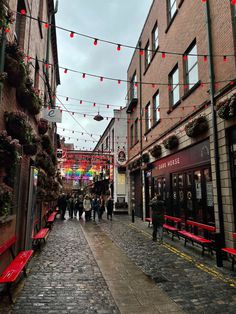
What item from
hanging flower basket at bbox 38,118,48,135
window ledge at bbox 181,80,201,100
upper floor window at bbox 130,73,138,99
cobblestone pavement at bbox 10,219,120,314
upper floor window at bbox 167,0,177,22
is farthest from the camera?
upper floor window at bbox 130,73,138,99

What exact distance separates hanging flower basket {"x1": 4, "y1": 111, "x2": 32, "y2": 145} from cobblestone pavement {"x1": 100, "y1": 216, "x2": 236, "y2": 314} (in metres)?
4.42

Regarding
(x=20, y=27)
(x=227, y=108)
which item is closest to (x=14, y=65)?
(x=20, y=27)

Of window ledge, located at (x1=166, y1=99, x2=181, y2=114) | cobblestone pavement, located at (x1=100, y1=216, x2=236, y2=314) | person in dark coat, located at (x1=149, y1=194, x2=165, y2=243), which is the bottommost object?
cobblestone pavement, located at (x1=100, y1=216, x2=236, y2=314)

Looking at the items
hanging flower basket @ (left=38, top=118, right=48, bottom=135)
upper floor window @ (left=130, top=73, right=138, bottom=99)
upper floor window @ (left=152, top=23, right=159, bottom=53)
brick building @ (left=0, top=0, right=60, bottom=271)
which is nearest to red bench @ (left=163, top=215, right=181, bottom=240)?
brick building @ (left=0, top=0, right=60, bottom=271)

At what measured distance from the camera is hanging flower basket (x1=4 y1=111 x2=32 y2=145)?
17.7 feet

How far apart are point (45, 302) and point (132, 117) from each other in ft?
59.2

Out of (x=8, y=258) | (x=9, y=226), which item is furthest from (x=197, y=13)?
(x=8, y=258)

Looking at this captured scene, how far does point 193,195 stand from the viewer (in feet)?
32.9

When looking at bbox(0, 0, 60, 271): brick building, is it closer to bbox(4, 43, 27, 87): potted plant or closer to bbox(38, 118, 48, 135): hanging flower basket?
bbox(4, 43, 27, 87): potted plant

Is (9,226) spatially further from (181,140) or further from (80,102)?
(181,140)

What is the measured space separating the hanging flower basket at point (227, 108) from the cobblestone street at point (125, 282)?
13.6 ft

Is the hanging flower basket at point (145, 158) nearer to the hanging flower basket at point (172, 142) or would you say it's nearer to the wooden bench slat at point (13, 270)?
the hanging flower basket at point (172, 142)

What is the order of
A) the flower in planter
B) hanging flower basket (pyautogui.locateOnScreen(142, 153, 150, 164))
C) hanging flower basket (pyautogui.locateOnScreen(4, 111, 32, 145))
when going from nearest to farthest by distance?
the flower in planter → hanging flower basket (pyautogui.locateOnScreen(4, 111, 32, 145)) → hanging flower basket (pyautogui.locateOnScreen(142, 153, 150, 164))

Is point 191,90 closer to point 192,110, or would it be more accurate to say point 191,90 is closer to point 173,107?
point 192,110
